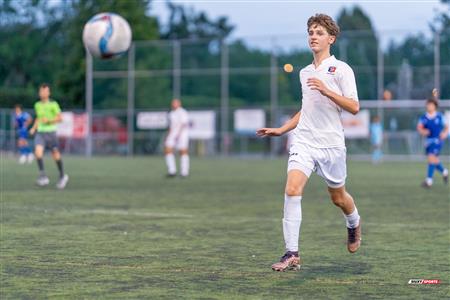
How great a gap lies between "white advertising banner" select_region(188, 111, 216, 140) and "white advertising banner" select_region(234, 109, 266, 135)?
1214 mm

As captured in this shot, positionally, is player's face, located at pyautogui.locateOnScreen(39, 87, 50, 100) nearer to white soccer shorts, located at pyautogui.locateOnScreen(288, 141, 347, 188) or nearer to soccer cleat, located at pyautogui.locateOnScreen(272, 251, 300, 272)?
white soccer shorts, located at pyautogui.locateOnScreen(288, 141, 347, 188)

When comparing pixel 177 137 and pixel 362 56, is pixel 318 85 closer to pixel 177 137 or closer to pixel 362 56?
pixel 177 137

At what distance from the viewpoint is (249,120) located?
169ft

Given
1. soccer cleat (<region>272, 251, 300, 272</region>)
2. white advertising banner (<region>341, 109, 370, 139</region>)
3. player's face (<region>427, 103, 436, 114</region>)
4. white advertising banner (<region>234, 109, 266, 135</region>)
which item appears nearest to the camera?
soccer cleat (<region>272, 251, 300, 272</region>)

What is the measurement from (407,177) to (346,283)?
20837 millimetres

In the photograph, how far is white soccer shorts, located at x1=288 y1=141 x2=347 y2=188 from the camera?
8.97 m

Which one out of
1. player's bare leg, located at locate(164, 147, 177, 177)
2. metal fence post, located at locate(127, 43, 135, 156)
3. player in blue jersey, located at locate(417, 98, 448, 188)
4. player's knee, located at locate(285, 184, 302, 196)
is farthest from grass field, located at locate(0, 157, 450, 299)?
metal fence post, located at locate(127, 43, 135, 156)

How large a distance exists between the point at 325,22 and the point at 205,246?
298 centimetres

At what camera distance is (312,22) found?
902 centimetres

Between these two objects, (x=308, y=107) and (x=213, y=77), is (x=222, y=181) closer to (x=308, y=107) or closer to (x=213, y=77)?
(x=308, y=107)

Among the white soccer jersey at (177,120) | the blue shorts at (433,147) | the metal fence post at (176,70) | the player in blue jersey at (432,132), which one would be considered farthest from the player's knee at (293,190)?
the metal fence post at (176,70)

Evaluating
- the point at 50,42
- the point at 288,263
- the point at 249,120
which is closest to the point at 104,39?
the point at 288,263

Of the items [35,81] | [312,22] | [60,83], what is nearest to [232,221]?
[312,22]

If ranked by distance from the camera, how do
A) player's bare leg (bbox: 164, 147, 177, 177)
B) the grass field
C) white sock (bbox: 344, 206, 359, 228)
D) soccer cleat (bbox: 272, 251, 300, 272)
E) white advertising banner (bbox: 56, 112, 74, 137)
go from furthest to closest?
white advertising banner (bbox: 56, 112, 74, 137) < player's bare leg (bbox: 164, 147, 177, 177) < white sock (bbox: 344, 206, 359, 228) < soccer cleat (bbox: 272, 251, 300, 272) < the grass field
